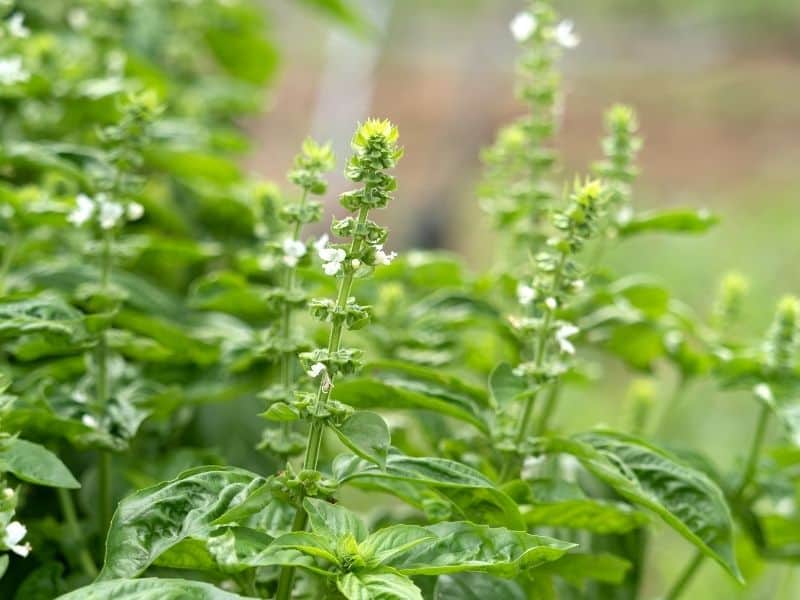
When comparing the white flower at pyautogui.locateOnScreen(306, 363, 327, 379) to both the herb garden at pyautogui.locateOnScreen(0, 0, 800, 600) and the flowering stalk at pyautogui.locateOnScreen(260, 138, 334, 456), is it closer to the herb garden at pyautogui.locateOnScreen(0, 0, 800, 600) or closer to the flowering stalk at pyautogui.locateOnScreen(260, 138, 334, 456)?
the herb garden at pyautogui.locateOnScreen(0, 0, 800, 600)

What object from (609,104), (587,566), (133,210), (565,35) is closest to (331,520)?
(587,566)

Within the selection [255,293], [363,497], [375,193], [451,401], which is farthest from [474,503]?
[363,497]

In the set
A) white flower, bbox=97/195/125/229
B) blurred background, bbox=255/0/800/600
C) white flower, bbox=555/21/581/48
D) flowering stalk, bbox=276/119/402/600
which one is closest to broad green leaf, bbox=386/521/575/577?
flowering stalk, bbox=276/119/402/600

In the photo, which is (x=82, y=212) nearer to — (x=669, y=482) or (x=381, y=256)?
(x=381, y=256)

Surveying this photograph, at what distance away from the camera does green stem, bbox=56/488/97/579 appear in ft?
3.90

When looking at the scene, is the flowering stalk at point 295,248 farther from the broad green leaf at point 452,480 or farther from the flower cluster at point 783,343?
the flower cluster at point 783,343

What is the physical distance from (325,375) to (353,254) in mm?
116

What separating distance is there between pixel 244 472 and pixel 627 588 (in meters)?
0.69

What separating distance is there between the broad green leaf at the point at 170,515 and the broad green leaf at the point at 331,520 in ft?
0.20

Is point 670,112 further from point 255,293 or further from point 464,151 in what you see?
point 255,293

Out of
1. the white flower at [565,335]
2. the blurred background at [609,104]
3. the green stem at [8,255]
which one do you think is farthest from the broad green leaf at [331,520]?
the blurred background at [609,104]

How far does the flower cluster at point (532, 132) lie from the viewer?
1523 millimetres

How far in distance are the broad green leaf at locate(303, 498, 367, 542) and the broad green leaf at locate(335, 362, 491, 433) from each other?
0.64 feet

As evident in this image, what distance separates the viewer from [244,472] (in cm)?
101
